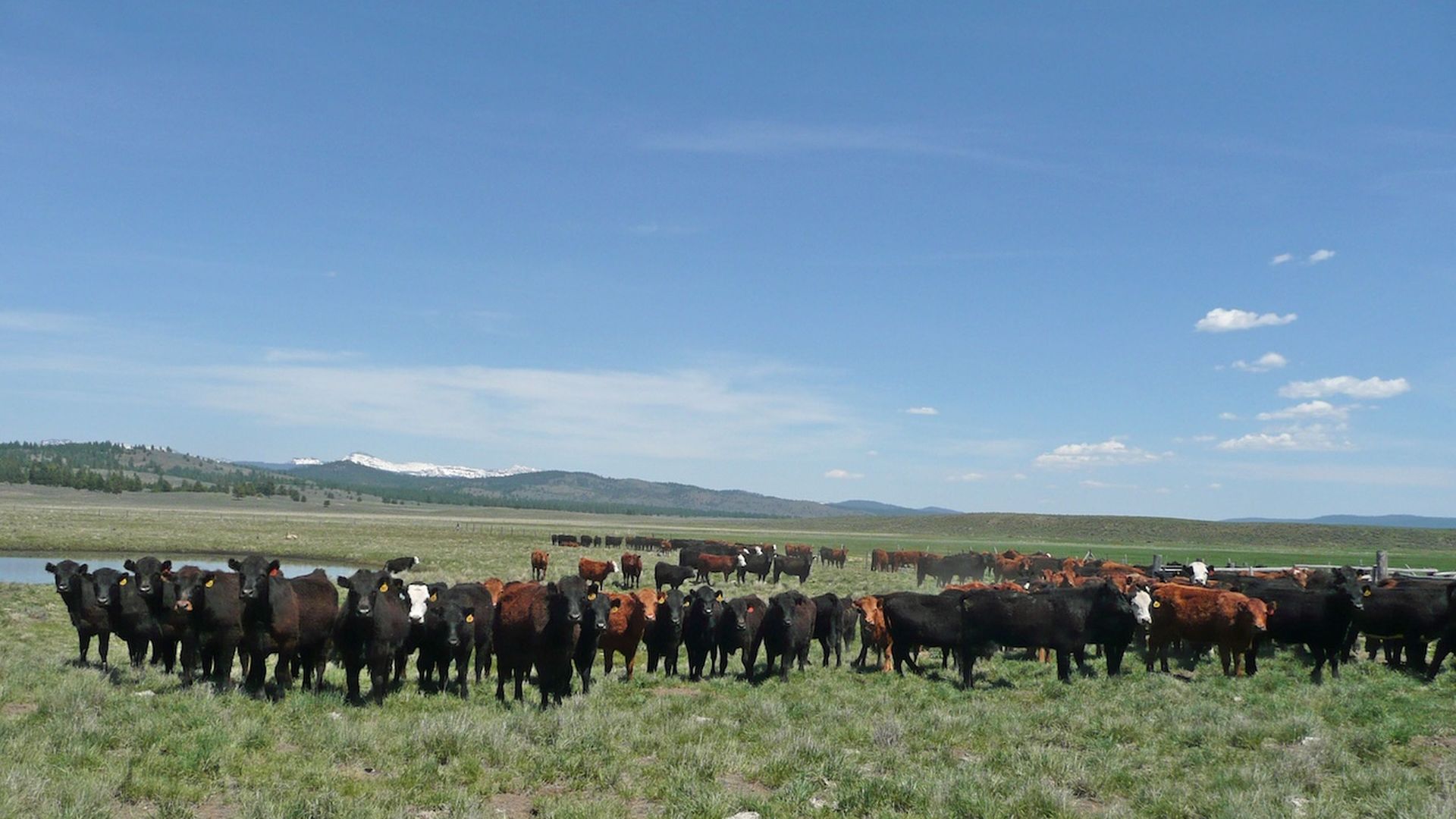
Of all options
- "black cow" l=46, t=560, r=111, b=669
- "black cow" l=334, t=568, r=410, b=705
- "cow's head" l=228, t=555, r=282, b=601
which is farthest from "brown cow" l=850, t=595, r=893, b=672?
"black cow" l=46, t=560, r=111, b=669

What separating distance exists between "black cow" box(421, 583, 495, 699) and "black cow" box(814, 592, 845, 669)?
620 centimetres

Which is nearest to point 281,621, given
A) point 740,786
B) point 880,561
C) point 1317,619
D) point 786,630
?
point 740,786

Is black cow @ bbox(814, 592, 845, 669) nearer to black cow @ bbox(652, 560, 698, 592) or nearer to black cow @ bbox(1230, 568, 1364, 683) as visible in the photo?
black cow @ bbox(1230, 568, 1364, 683)

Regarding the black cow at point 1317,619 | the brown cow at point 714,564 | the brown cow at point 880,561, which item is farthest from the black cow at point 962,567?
the black cow at point 1317,619

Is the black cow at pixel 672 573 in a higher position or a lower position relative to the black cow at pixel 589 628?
lower

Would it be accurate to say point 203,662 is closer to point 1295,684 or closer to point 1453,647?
point 1295,684

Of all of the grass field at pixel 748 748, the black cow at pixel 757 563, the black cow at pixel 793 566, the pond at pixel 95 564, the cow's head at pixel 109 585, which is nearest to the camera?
the grass field at pixel 748 748

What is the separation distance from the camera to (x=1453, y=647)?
16.1 metres

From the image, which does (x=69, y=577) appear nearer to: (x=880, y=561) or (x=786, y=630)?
(x=786, y=630)

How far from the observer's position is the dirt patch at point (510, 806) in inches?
307

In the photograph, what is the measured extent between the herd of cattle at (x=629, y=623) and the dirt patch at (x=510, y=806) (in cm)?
402

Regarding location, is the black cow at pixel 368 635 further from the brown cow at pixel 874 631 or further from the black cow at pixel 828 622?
the brown cow at pixel 874 631

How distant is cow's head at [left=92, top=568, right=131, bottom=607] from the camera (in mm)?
13695

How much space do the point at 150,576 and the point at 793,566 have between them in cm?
3368
